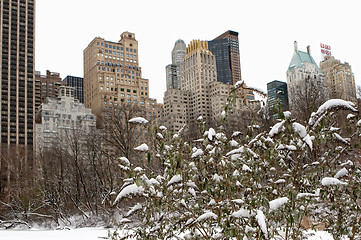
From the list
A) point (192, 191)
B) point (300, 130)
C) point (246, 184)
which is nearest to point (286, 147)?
point (300, 130)

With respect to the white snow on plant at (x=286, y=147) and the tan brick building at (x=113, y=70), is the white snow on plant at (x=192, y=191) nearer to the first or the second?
the white snow on plant at (x=286, y=147)

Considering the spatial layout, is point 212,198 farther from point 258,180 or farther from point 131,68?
point 131,68

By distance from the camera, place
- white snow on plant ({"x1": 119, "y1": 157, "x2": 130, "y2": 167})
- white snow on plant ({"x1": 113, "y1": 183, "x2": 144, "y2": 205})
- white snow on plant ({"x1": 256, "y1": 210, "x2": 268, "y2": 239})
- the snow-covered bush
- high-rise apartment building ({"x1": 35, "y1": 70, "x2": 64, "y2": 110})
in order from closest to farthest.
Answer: white snow on plant ({"x1": 256, "y1": 210, "x2": 268, "y2": 239}) < white snow on plant ({"x1": 113, "y1": 183, "x2": 144, "y2": 205}) < the snow-covered bush < white snow on plant ({"x1": 119, "y1": 157, "x2": 130, "y2": 167}) < high-rise apartment building ({"x1": 35, "y1": 70, "x2": 64, "y2": 110})

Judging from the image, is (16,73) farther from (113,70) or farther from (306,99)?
(306,99)

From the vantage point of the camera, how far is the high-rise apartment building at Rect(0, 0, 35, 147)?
101 metres

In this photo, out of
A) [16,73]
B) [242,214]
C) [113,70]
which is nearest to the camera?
[242,214]

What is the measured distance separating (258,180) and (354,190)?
1.23 meters

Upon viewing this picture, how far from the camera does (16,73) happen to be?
341 ft

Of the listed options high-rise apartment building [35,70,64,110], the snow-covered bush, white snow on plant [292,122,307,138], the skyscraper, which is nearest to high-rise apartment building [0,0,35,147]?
the skyscraper

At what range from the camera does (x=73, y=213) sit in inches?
1001

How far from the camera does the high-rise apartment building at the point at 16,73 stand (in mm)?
100688

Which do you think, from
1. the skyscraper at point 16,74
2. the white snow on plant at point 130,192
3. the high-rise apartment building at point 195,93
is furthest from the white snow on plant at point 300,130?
the skyscraper at point 16,74

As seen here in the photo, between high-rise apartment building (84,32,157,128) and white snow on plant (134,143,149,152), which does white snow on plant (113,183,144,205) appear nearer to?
white snow on plant (134,143,149,152)

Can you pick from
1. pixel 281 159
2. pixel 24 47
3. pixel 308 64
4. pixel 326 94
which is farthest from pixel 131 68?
pixel 281 159
